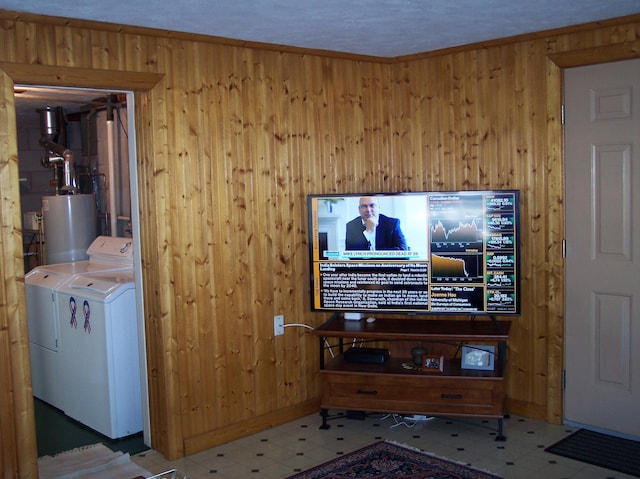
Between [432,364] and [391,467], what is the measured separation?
2.47 ft

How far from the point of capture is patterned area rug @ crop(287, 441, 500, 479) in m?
3.75

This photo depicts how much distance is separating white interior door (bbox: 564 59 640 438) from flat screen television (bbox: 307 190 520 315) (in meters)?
0.42

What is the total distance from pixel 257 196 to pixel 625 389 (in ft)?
8.13

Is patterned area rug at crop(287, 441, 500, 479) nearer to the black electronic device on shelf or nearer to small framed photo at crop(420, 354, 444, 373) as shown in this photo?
small framed photo at crop(420, 354, 444, 373)

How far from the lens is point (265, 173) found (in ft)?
14.9

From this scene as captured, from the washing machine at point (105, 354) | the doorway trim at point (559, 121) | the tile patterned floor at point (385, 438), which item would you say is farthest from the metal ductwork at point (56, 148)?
the doorway trim at point (559, 121)

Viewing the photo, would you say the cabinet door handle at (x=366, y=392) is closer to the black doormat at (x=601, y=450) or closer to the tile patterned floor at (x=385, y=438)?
the tile patterned floor at (x=385, y=438)

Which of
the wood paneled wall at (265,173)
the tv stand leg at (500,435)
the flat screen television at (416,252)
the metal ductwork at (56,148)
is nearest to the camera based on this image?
the wood paneled wall at (265,173)

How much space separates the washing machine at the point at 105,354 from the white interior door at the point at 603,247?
107 inches

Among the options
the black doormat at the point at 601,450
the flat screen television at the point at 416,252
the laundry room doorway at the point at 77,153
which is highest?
the laundry room doorway at the point at 77,153

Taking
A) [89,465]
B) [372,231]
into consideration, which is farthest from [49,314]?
[372,231]

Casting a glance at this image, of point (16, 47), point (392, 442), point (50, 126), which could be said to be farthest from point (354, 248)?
point (50, 126)

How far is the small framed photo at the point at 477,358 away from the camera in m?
4.34

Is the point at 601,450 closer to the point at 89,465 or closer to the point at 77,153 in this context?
the point at 89,465
